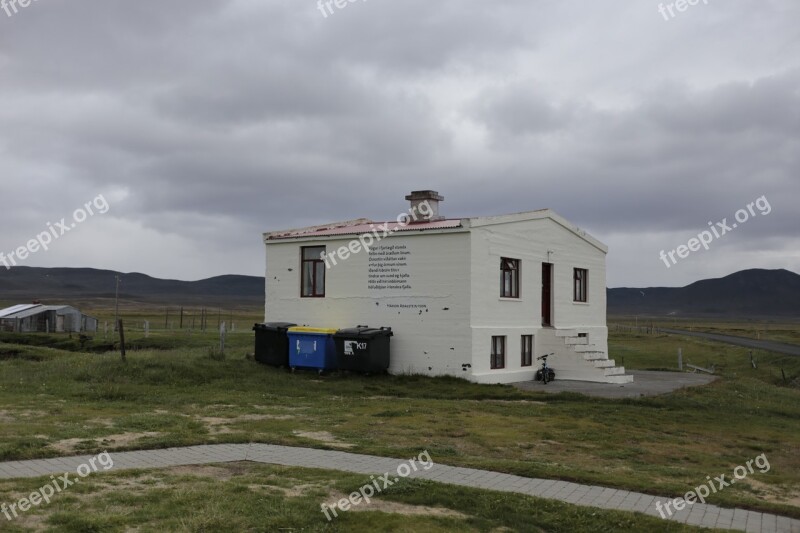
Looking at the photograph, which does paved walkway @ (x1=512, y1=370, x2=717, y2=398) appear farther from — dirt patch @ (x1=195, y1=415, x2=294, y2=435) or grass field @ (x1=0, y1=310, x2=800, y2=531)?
dirt patch @ (x1=195, y1=415, x2=294, y2=435)

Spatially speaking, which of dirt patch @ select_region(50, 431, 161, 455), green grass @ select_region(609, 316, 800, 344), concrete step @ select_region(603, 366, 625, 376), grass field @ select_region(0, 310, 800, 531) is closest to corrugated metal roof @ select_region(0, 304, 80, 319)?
grass field @ select_region(0, 310, 800, 531)

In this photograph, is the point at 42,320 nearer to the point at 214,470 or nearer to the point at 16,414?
the point at 16,414

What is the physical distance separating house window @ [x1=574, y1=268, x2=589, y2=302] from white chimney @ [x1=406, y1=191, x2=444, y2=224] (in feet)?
20.4

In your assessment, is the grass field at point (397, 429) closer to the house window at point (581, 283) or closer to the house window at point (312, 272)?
the house window at point (312, 272)

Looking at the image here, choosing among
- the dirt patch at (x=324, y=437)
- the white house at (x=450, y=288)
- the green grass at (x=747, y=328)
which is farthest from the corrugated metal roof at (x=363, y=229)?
the green grass at (x=747, y=328)

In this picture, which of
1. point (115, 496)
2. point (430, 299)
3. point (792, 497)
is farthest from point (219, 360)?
point (792, 497)

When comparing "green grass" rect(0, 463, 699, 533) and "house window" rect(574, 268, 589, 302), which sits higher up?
"house window" rect(574, 268, 589, 302)

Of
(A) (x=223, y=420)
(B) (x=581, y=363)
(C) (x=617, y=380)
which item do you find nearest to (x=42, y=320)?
(B) (x=581, y=363)

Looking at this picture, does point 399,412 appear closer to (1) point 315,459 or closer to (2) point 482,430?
(2) point 482,430

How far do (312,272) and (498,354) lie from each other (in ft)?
22.8

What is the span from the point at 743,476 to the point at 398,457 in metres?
4.99

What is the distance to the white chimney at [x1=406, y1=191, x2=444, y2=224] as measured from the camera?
997 inches

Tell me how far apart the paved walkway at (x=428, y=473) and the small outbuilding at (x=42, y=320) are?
45330 mm

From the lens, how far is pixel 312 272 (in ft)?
83.0
